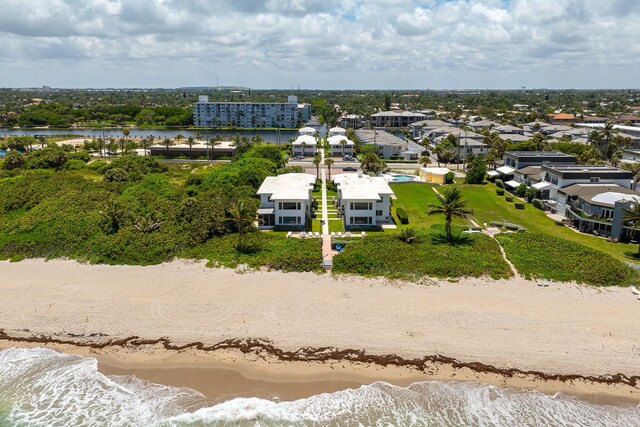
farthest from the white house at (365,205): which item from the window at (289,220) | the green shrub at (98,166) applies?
the green shrub at (98,166)

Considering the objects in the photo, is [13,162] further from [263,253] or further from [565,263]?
[565,263]

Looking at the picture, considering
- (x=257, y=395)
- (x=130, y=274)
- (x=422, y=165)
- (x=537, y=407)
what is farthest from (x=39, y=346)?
(x=422, y=165)

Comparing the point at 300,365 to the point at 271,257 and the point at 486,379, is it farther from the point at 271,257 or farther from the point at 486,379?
the point at 271,257

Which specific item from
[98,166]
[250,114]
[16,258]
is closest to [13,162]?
[98,166]

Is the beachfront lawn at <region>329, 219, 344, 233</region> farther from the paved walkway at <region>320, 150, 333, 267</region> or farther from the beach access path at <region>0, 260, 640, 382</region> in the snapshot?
the beach access path at <region>0, 260, 640, 382</region>

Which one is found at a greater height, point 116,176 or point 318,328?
point 116,176

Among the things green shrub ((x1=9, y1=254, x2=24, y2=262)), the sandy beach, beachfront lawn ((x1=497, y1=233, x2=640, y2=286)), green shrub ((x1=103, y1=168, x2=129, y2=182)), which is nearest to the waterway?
green shrub ((x1=103, y1=168, x2=129, y2=182))

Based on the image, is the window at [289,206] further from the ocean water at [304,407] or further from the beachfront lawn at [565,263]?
the ocean water at [304,407]
